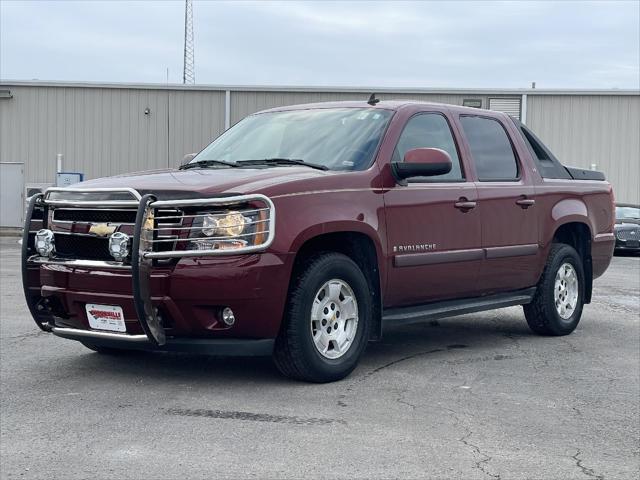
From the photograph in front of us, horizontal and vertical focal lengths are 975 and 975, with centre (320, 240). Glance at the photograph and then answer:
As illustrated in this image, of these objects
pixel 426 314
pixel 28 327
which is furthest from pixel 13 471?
pixel 28 327

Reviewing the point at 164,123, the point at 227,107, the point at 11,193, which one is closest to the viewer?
the point at 227,107

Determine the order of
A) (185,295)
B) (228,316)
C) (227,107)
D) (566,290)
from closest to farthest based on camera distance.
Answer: (185,295) → (228,316) → (566,290) → (227,107)

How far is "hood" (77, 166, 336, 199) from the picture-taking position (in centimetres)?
579

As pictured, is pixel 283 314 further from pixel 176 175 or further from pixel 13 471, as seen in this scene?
pixel 13 471

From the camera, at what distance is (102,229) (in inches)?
234

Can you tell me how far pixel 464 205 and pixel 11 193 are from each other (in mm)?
26481

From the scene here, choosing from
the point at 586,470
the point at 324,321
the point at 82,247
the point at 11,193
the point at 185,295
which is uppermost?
the point at 11,193

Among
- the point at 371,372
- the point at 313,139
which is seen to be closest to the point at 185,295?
the point at 371,372

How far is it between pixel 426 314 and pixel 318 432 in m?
2.28

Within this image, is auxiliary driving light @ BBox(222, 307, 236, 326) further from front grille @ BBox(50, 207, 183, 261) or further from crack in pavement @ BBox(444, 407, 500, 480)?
crack in pavement @ BBox(444, 407, 500, 480)

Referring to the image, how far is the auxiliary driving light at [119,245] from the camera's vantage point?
18.9ft

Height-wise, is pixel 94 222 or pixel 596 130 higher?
pixel 596 130

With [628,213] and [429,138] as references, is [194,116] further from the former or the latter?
[429,138]

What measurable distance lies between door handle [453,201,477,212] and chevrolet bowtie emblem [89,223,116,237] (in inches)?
104
